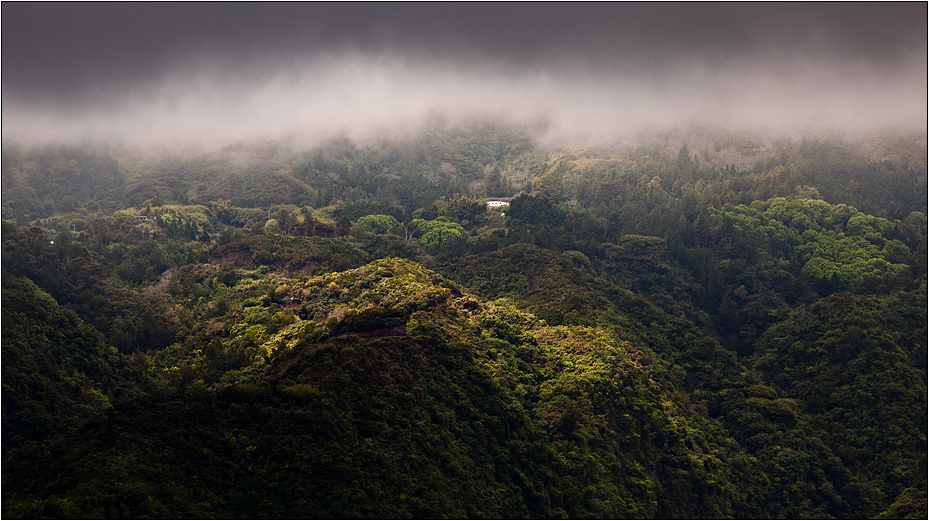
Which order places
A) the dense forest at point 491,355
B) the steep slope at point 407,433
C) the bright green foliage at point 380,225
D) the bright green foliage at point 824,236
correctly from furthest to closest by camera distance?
1. the bright green foliage at point 380,225
2. the bright green foliage at point 824,236
3. the dense forest at point 491,355
4. the steep slope at point 407,433

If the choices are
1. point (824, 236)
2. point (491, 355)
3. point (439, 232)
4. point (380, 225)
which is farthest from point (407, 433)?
point (824, 236)

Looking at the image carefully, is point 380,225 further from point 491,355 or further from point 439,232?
point 491,355

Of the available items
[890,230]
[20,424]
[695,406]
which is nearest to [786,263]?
[890,230]

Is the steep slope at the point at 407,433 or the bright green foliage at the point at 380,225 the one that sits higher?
the steep slope at the point at 407,433

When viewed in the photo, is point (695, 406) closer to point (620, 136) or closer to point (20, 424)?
point (20, 424)

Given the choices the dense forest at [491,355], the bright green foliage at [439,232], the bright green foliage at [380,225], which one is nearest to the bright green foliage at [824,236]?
the dense forest at [491,355]

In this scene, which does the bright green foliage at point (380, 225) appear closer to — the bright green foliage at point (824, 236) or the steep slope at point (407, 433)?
the bright green foliage at point (824, 236)

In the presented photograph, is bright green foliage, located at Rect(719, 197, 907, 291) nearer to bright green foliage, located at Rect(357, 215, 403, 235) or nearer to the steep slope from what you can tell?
the steep slope
